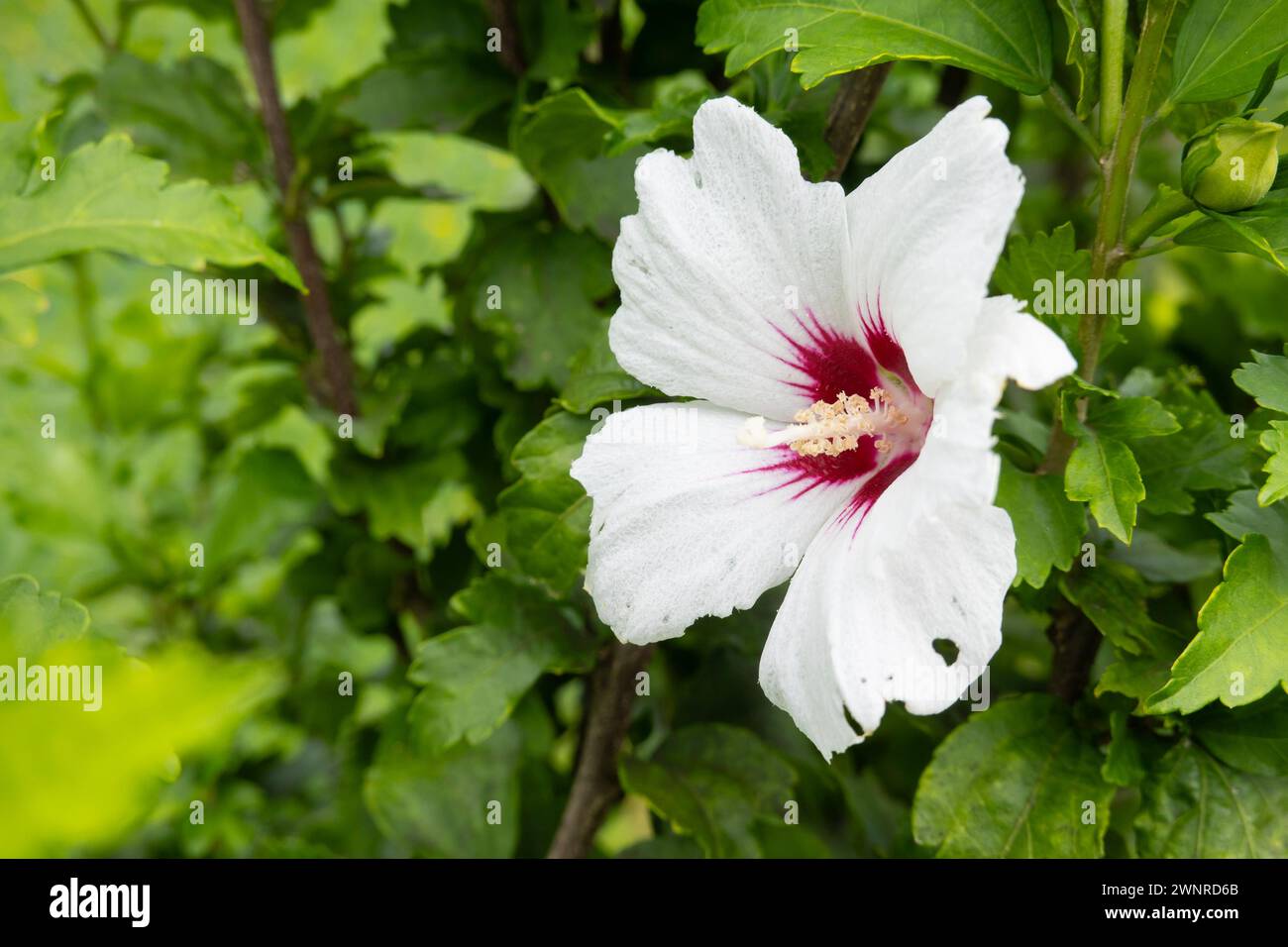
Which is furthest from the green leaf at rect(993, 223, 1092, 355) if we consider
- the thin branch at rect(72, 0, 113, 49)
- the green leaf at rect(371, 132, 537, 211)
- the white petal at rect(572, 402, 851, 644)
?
the green leaf at rect(371, 132, 537, 211)

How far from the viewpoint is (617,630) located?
86 cm

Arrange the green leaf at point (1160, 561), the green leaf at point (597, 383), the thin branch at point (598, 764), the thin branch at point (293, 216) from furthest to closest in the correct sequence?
the thin branch at point (293, 216) → the thin branch at point (598, 764) → the green leaf at point (1160, 561) → the green leaf at point (597, 383)

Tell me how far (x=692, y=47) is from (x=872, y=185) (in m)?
0.65

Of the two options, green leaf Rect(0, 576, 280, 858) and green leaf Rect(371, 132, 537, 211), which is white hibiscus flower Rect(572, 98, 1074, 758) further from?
green leaf Rect(371, 132, 537, 211)

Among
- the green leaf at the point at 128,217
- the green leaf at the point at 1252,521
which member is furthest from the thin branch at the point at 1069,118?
the green leaf at the point at 128,217

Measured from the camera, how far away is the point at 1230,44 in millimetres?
848

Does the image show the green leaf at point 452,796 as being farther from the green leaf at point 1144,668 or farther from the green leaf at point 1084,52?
the green leaf at point 1084,52

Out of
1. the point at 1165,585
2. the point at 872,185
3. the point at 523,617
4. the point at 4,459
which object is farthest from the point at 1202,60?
the point at 4,459

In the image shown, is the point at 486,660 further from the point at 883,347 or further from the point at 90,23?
the point at 90,23

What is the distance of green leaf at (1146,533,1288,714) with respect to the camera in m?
0.81

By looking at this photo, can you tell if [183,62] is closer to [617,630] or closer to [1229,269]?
[617,630]

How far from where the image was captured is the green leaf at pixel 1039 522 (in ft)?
2.81

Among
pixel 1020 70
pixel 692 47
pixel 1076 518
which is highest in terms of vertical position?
pixel 692 47

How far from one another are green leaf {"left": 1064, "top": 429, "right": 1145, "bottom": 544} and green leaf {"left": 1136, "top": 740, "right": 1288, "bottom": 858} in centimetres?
26
